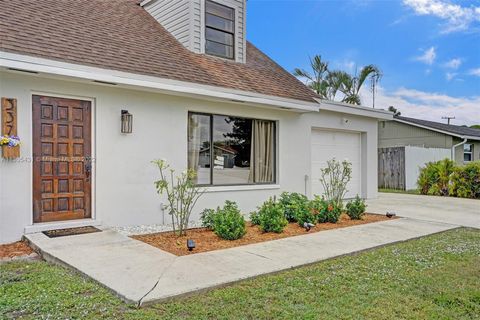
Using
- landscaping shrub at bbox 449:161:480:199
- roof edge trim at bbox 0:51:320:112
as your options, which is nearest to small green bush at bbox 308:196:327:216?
roof edge trim at bbox 0:51:320:112

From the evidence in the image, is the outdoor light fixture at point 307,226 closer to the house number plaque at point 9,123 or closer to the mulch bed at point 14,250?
the mulch bed at point 14,250

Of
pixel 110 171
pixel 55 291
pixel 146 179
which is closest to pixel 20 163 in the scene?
pixel 110 171

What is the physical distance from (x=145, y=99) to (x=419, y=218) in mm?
6695

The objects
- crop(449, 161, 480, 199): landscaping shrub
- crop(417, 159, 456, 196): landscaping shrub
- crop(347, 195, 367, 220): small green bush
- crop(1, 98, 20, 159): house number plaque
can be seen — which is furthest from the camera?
crop(417, 159, 456, 196): landscaping shrub

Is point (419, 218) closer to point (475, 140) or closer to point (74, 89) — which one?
point (74, 89)

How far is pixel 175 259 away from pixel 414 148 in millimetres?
15106

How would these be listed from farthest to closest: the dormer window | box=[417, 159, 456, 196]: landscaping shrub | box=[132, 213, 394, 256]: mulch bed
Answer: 1. box=[417, 159, 456, 196]: landscaping shrub
2. the dormer window
3. box=[132, 213, 394, 256]: mulch bed

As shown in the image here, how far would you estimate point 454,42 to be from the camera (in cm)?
1733

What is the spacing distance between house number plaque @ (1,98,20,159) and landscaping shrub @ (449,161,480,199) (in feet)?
46.3

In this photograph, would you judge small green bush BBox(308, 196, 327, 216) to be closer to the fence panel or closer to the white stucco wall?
the white stucco wall

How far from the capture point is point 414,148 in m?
16.8

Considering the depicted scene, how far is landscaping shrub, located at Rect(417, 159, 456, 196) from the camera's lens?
13.9 metres

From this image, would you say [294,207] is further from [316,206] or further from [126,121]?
[126,121]

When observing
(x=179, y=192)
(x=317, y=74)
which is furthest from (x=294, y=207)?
(x=317, y=74)
